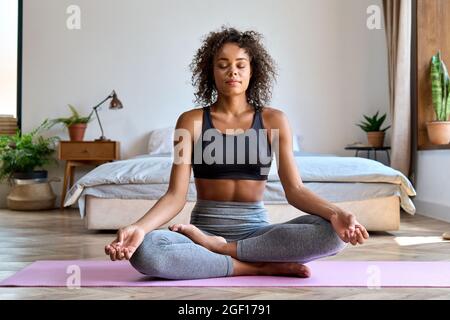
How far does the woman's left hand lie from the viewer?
1.70 metres

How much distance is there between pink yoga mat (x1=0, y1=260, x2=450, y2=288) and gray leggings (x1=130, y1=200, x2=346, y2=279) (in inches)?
2.0

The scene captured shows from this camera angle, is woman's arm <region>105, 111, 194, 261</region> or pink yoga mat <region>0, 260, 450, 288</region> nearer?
woman's arm <region>105, 111, 194, 261</region>

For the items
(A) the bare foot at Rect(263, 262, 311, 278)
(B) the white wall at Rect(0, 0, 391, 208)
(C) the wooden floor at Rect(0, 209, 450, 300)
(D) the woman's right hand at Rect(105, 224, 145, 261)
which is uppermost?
(B) the white wall at Rect(0, 0, 391, 208)

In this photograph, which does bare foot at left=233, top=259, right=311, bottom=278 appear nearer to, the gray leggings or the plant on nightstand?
the gray leggings

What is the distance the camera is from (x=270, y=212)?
3.55m

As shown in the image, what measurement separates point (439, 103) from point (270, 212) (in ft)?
6.39

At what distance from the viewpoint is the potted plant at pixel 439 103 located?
15.0ft

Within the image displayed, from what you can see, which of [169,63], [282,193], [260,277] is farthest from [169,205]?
[169,63]

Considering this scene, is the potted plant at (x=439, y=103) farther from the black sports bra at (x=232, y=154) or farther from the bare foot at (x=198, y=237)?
the bare foot at (x=198, y=237)

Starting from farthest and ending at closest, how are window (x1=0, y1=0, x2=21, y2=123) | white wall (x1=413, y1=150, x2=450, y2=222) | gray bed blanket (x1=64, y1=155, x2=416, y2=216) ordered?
1. window (x1=0, y1=0, x2=21, y2=123)
2. white wall (x1=413, y1=150, x2=450, y2=222)
3. gray bed blanket (x1=64, y1=155, x2=416, y2=216)

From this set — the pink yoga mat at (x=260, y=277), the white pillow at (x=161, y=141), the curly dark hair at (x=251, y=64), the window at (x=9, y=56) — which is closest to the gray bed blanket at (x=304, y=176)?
the pink yoga mat at (x=260, y=277)

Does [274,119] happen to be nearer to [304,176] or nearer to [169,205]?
[169,205]

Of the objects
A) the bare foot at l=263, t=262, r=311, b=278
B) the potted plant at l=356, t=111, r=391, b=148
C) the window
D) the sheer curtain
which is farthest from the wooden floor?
the window

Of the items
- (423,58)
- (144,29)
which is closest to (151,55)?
(144,29)
